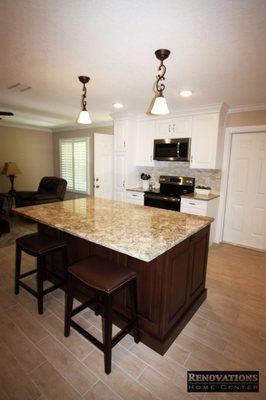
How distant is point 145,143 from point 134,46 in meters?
2.71

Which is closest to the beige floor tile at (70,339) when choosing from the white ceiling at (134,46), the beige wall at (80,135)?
the white ceiling at (134,46)

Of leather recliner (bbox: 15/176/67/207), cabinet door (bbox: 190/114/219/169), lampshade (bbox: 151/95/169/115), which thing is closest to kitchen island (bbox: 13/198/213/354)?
lampshade (bbox: 151/95/169/115)

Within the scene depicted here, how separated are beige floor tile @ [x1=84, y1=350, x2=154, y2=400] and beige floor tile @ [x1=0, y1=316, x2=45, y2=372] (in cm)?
39

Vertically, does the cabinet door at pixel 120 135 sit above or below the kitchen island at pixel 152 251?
above

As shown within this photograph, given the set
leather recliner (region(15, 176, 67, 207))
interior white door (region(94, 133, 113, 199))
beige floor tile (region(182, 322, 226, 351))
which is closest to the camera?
beige floor tile (region(182, 322, 226, 351))

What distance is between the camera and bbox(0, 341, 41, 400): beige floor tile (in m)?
1.40

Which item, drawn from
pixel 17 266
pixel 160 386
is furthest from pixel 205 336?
pixel 17 266

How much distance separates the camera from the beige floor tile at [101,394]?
1398 millimetres

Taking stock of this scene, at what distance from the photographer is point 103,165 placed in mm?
4695

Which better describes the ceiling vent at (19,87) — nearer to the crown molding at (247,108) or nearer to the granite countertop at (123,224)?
the granite countertop at (123,224)

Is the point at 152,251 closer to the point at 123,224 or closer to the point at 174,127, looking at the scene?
the point at 123,224

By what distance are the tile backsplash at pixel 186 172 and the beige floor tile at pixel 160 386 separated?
10.5ft

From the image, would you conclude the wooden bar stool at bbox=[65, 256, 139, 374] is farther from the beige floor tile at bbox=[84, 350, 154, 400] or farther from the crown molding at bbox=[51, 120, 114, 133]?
the crown molding at bbox=[51, 120, 114, 133]

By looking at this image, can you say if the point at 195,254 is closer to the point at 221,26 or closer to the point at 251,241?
the point at 221,26
